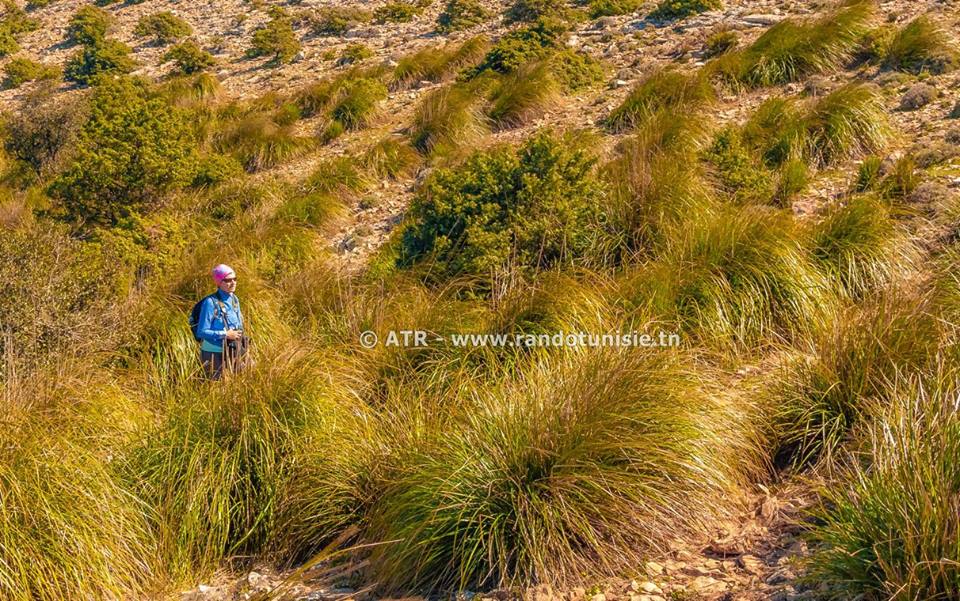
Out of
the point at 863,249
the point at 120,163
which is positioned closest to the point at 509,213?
the point at 863,249

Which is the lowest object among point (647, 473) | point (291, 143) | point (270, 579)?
point (291, 143)

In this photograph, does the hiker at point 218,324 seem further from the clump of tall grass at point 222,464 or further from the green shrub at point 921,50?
the green shrub at point 921,50

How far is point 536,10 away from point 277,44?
8.03m

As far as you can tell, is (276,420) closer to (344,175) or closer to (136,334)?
(136,334)

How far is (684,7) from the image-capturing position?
49.6ft

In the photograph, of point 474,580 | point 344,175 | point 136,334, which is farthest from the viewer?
point 344,175

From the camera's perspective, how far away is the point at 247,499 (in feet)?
13.0

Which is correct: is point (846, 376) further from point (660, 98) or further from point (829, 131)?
point (660, 98)

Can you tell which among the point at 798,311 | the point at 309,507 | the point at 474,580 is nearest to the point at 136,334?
the point at 309,507

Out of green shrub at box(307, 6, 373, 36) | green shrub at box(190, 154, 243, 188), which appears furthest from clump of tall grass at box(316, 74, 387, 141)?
green shrub at box(307, 6, 373, 36)

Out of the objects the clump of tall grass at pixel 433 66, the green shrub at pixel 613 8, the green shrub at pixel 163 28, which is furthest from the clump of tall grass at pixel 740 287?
the green shrub at pixel 163 28

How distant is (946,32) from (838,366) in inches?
332

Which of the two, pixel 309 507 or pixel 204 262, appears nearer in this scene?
pixel 309 507

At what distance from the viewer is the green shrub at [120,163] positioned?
34.1 ft
